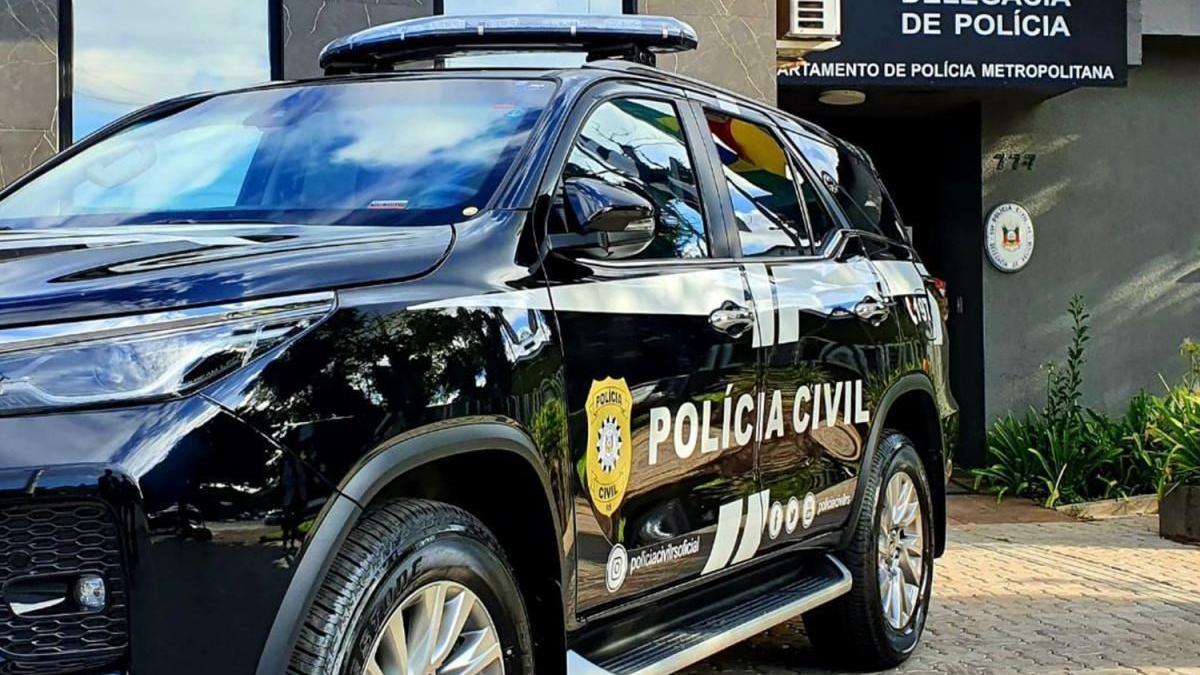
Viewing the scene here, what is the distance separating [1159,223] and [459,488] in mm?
12625

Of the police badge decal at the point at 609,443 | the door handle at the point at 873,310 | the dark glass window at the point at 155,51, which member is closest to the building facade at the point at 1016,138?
the dark glass window at the point at 155,51

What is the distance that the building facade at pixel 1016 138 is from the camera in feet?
36.9

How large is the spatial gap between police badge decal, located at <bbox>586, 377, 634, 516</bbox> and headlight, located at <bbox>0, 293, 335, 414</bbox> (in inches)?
43.1

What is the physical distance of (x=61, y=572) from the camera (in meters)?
2.27

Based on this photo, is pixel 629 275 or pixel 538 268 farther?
pixel 629 275

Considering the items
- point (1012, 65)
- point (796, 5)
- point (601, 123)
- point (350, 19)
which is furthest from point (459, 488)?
point (1012, 65)

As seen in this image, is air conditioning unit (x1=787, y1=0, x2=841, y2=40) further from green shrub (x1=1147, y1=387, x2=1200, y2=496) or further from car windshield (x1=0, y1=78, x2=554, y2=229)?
car windshield (x1=0, y1=78, x2=554, y2=229)

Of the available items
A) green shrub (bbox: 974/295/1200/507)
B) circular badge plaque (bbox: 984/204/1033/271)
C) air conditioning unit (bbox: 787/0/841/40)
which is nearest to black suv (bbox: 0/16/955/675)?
air conditioning unit (bbox: 787/0/841/40)

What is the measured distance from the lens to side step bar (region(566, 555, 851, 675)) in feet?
12.0

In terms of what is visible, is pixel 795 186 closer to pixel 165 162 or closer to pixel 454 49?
pixel 454 49

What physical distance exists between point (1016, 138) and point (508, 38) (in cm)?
1038

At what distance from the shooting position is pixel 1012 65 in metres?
12.1

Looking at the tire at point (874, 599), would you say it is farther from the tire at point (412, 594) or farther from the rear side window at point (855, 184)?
the tire at point (412, 594)

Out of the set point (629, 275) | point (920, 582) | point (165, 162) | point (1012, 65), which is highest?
point (1012, 65)
